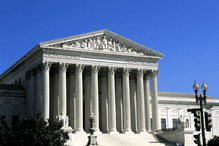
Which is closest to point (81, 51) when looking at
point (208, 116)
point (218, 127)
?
point (208, 116)

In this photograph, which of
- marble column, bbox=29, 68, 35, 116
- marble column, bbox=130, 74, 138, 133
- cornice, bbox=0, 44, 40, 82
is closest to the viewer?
cornice, bbox=0, 44, 40, 82

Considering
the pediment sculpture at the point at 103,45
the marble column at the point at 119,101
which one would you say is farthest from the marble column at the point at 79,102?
the marble column at the point at 119,101

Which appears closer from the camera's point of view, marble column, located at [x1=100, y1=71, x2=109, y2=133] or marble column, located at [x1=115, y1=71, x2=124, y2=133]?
marble column, located at [x1=100, y1=71, x2=109, y2=133]

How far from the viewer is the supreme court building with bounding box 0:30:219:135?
2160 inches

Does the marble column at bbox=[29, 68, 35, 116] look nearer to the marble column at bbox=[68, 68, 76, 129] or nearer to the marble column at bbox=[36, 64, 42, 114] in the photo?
the marble column at bbox=[36, 64, 42, 114]

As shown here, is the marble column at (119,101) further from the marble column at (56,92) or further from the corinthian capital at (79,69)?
the marble column at (56,92)

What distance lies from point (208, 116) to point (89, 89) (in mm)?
38700

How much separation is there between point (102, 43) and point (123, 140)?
53.7 ft

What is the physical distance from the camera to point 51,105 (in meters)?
58.4

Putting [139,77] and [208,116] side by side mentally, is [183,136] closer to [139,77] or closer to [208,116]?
[139,77]

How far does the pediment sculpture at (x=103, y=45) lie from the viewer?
56.6 meters

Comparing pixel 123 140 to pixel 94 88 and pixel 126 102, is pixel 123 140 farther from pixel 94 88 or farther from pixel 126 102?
pixel 94 88

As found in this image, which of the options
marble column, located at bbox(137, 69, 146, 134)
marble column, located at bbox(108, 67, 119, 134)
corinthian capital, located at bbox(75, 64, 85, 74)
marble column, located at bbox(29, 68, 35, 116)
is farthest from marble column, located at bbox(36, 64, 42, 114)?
marble column, located at bbox(137, 69, 146, 134)

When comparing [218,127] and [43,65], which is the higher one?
[43,65]
